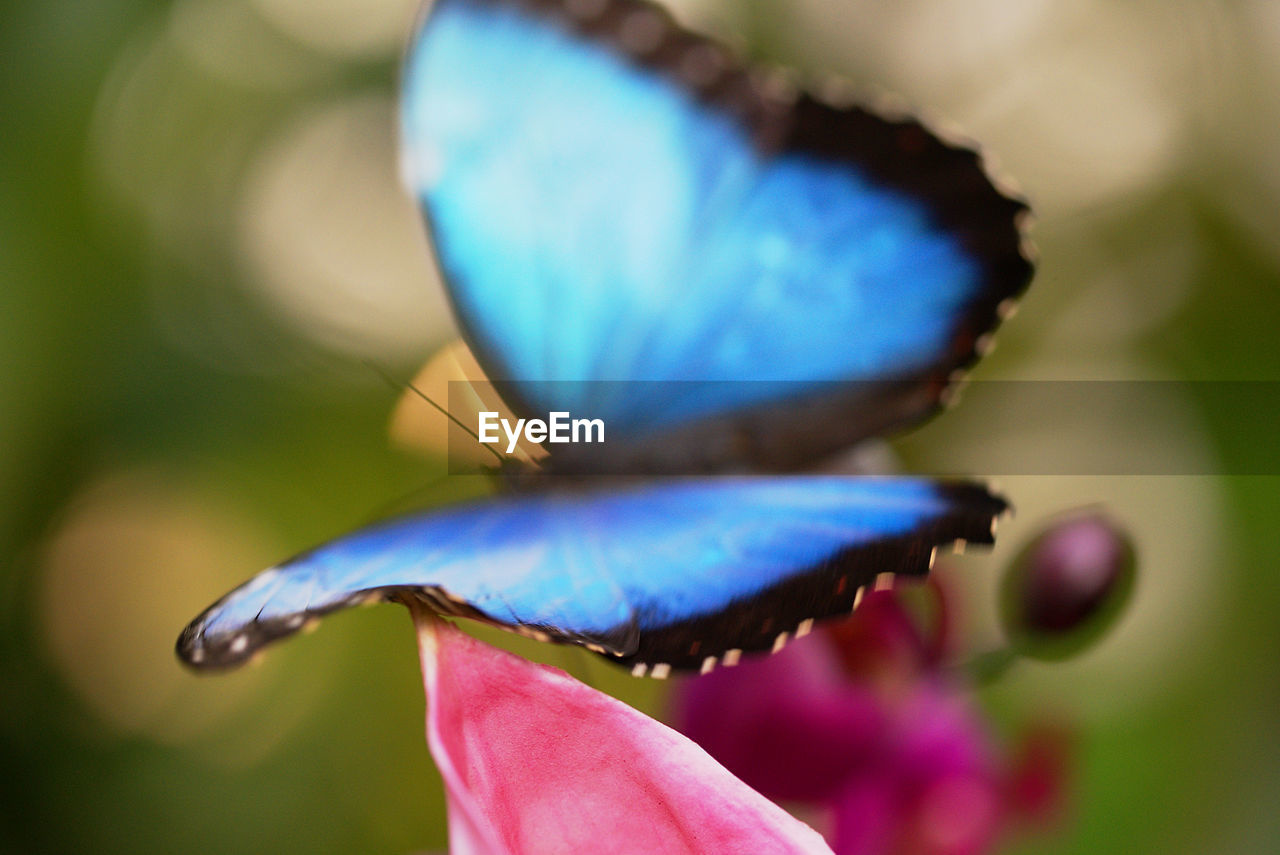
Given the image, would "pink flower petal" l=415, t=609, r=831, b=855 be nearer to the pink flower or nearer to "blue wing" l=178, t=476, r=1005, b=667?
"blue wing" l=178, t=476, r=1005, b=667

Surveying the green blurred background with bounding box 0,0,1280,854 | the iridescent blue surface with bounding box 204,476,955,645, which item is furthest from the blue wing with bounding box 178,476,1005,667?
the green blurred background with bounding box 0,0,1280,854

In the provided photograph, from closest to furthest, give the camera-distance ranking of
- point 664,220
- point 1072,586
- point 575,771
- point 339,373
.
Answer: point 575,771 → point 1072,586 → point 664,220 → point 339,373

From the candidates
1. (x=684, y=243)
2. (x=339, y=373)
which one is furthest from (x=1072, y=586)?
(x=339, y=373)

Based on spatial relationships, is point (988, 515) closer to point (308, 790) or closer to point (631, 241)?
point (631, 241)

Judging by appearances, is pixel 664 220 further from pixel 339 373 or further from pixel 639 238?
pixel 339 373

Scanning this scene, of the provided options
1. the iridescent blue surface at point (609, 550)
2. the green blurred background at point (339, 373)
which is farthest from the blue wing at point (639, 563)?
the green blurred background at point (339, 373)
